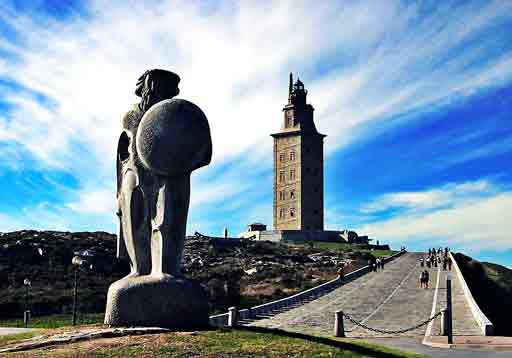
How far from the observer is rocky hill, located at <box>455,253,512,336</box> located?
35.7 meters

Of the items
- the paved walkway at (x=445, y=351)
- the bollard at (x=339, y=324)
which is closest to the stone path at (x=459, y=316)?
the bollard at (x=339, y=324)

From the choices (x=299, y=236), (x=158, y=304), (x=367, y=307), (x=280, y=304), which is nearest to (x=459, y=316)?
(x=367, y=307)

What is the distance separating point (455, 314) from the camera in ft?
69.8

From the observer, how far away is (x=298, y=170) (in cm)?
9094

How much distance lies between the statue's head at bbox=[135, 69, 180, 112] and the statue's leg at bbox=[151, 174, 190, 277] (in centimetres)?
142

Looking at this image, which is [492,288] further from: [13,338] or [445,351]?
[13,338]

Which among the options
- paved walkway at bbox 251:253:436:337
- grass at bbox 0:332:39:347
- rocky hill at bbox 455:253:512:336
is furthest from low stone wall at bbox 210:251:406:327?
rocky hill at bbox 455:253:512:336

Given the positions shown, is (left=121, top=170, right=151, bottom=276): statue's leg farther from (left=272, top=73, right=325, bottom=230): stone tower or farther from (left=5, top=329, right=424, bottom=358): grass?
(left=272, top=73, right=325, bottom=230): stone tower

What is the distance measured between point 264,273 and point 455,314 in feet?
66.0

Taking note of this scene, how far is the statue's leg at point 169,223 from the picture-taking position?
10.4 meters

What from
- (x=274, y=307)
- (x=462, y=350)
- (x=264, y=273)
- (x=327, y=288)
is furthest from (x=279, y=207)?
(x=462, y=350)

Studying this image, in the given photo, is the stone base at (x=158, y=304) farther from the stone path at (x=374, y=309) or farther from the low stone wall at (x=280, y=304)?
the stone path at (x=374, y=309)

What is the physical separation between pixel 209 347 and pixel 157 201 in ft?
9.10

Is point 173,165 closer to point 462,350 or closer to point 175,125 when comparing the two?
point 175,125
